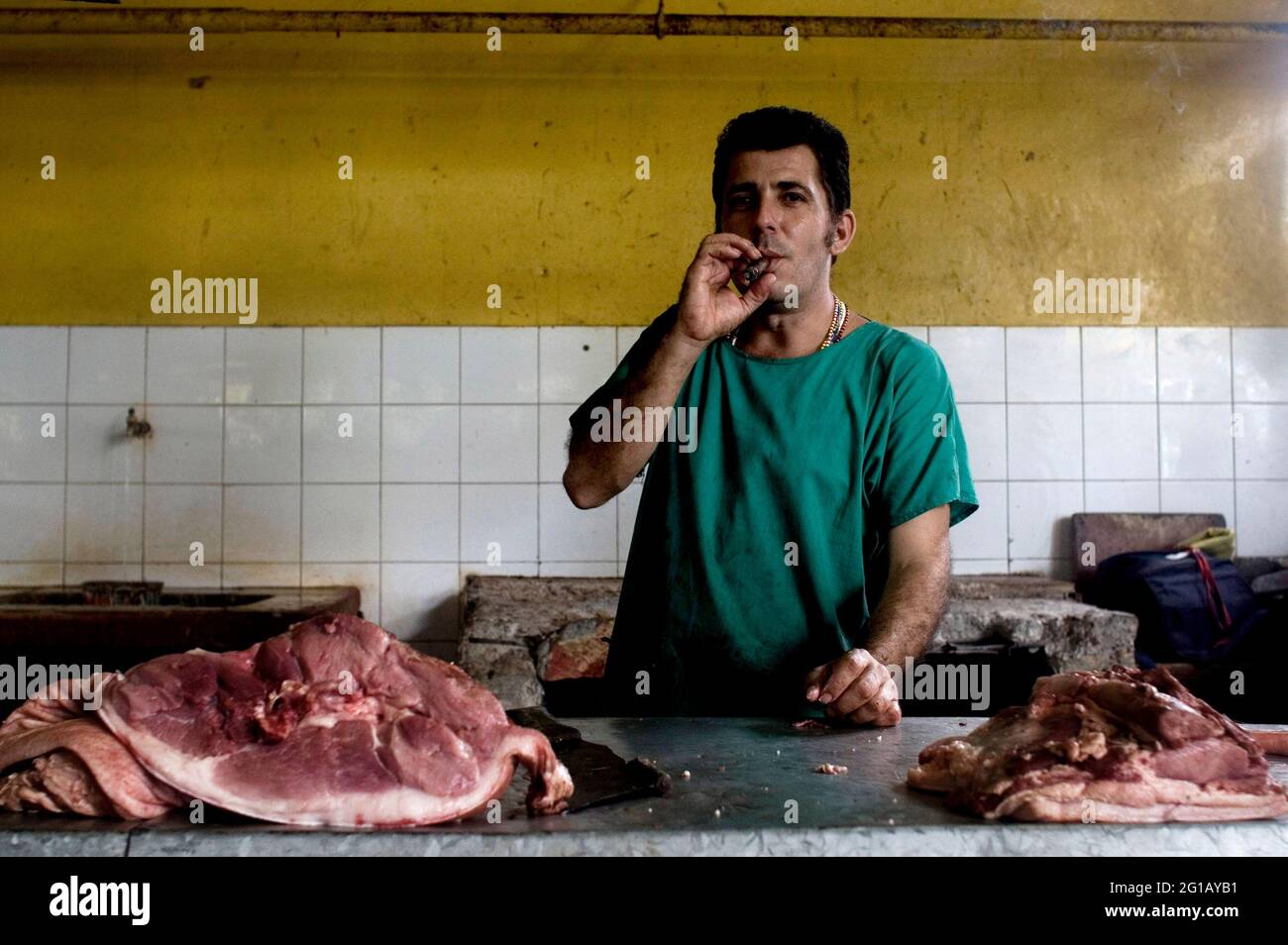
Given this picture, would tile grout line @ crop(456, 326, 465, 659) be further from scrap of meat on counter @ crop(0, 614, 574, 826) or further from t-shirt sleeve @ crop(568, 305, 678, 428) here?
scrap of meat on counter @ crop(0, 614, 574, 826)

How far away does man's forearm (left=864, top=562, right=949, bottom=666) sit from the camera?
2197 millimetres

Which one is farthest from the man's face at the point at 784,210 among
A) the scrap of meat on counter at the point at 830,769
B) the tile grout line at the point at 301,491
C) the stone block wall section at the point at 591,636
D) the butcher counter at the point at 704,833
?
the tile grout line at the point at 301,491

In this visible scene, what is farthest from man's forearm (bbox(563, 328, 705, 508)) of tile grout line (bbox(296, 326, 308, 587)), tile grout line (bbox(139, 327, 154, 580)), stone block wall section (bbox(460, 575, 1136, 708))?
tile grout line (bbox(139, 327, 154, 580))

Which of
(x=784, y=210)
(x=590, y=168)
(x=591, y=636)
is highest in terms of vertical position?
(x=590, y=168)

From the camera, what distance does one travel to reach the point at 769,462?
2432mm

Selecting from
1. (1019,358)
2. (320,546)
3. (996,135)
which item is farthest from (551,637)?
(996,135)

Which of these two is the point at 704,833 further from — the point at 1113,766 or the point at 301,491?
the point at 301,491

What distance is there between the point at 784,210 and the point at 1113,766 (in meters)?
1.45

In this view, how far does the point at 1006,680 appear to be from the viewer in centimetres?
369

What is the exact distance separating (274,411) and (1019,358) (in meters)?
3.14

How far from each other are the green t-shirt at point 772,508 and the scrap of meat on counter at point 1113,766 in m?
0.76

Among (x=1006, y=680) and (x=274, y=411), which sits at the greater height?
(x=274, y=411)

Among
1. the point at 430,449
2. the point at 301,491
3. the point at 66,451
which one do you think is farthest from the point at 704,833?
the point at 66,451
